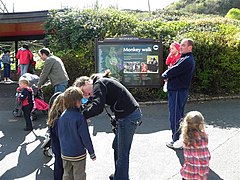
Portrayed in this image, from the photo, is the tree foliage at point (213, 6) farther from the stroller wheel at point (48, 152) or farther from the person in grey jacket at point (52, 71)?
the stroller wheel at point (48, 152)

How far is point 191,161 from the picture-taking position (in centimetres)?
363

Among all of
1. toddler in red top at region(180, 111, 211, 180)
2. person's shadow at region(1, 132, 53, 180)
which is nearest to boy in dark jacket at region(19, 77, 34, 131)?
person's shadow at region(1, 132, 53, 180)

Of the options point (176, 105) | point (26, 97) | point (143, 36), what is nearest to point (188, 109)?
point (143, 36)

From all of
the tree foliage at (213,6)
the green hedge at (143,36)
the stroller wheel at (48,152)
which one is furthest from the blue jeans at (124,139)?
the tree foliage at (213,6)

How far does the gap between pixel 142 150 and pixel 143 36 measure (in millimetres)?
5108

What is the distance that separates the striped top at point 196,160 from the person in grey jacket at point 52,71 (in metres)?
3.52

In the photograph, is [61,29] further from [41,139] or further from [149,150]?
[149,150]

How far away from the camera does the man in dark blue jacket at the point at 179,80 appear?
17.0 ft

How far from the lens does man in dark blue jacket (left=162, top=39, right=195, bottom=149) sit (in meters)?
5.18

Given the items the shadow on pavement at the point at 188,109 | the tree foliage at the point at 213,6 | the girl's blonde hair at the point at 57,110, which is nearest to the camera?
the girl's blonde hair at the point at 57,110

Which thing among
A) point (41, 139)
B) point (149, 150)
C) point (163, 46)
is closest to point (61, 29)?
point (163, 46)

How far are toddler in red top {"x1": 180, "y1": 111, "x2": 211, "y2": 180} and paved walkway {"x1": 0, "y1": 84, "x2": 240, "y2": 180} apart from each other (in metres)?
0.92

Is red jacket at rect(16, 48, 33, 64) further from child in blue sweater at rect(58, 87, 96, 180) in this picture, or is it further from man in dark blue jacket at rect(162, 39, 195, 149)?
child in blue sweater at rect(58, 87, 96, 180)

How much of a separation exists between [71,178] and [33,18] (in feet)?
33.9
